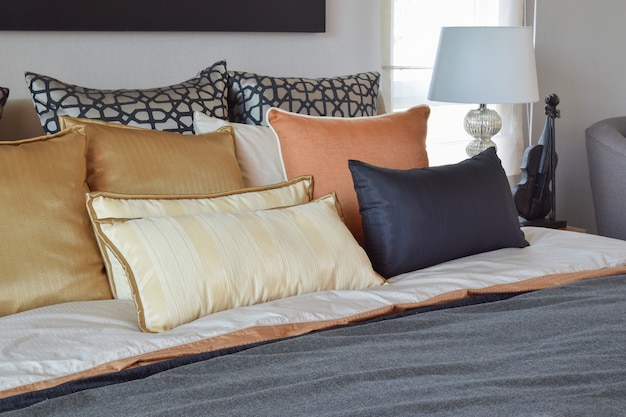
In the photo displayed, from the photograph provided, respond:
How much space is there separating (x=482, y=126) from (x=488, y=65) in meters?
0.31

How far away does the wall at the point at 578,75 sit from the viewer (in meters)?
4.02

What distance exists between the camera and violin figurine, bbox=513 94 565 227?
3100 millimetres

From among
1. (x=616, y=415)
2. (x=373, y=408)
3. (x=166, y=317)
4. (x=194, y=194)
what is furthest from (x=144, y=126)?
(x=616, y=415)

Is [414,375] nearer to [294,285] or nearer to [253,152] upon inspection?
[294,285]

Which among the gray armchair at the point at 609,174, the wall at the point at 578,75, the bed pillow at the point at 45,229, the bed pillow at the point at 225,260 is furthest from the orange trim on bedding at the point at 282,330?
the wall at the point at 578,75

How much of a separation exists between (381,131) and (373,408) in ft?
4.18

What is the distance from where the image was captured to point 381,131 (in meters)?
2.35

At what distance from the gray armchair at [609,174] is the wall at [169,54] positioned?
1.07 meters

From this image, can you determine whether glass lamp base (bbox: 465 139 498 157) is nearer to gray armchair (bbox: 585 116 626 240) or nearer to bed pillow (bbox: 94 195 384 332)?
gray armchair (bbox: 585 116 626 240)

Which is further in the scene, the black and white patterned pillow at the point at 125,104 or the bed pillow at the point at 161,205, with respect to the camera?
the black and white patterned pillow at the point at 125,104

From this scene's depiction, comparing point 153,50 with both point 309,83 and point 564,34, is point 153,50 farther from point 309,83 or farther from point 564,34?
point 564,34

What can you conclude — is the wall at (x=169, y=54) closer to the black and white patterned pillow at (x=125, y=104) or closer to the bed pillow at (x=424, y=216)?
the black and white patterned pillow at (x=125, y=104)

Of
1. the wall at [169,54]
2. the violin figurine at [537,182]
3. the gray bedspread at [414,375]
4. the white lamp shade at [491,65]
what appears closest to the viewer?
the gray bedspread at [414,375]

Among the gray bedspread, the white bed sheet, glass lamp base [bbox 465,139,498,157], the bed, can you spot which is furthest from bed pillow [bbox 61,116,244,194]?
glass lamp base [bbox 465,139,498,157]
